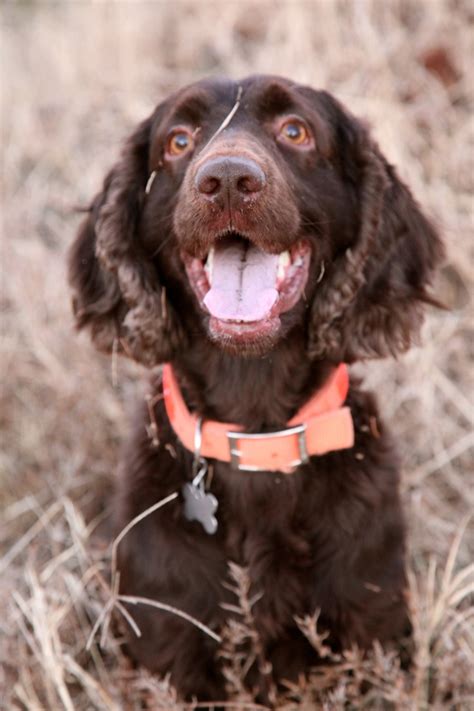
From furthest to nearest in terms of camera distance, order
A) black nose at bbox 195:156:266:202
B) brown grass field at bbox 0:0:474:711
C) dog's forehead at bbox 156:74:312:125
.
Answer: brown grass field at bbox 0:0:474:711 < dog's forehead at bbox 156:74:312:125 < black nose at bbox 195:156:266:202

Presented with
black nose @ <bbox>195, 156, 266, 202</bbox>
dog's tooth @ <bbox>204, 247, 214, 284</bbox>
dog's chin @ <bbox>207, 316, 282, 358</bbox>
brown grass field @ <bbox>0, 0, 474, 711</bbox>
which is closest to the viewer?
black nose @ <bbox>195, 156, 266, 202</bbox>

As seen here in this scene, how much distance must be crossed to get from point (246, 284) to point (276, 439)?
44cm

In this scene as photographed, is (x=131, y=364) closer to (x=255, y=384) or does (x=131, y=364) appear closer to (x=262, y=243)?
(x=255, y=384)

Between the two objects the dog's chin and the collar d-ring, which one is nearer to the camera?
the dog's chin

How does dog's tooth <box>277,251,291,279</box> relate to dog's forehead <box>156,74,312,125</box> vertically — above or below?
below

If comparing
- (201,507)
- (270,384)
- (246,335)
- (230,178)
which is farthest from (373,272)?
(201,507)

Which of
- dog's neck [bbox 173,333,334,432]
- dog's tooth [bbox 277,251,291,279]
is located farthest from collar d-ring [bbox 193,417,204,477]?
dog's tooth [bbox 277,251,291,279]

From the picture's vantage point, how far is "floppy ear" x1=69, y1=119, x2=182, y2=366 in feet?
9.14

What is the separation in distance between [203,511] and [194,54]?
13.1 ft

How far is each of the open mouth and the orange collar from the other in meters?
0.32

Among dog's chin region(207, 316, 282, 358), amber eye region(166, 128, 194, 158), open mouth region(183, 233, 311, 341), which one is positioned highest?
amber eye region(166, 128, 194, 158)

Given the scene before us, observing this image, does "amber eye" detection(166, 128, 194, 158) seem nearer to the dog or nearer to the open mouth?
the dog

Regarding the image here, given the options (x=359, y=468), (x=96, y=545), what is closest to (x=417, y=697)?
(x=359, y=468)

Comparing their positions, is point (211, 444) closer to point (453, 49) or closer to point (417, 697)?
point (417, 697)
